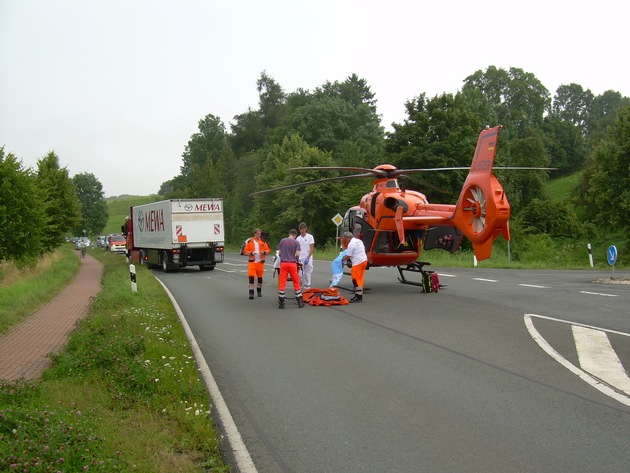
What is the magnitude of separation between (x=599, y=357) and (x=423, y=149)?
3822cm

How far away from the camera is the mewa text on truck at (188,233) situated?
28.2 m

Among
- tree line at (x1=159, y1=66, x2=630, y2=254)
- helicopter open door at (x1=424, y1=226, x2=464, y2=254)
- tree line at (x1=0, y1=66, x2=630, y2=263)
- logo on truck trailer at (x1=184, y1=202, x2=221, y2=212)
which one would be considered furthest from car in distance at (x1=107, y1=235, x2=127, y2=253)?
helicopter open door at (x1=424, y1=226, x2=464, y2=254)

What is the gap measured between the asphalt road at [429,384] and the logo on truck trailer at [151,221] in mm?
16767

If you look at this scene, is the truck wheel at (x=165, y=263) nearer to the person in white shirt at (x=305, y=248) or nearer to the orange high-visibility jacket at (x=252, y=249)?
the orange high-visibility jacket at (x=252, y=249)

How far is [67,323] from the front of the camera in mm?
12547

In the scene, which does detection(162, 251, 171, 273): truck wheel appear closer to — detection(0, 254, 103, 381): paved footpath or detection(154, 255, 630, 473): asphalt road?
detection(0, 254, 103, 381): paved footpath

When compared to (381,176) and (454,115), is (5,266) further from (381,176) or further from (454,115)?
(454,115)

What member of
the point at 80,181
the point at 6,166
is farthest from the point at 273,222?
the point at 80,181

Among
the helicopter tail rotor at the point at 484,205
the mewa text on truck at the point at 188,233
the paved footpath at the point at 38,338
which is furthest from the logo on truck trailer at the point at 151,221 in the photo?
the helicopter tail rotor at the point at 484,205

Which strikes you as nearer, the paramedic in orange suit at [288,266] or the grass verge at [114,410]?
the grass verge at [114,410]

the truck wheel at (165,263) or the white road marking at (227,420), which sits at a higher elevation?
the truck wheel at (165,263)

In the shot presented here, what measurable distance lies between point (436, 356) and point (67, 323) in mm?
7985

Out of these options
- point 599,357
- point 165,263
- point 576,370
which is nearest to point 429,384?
point 576,370

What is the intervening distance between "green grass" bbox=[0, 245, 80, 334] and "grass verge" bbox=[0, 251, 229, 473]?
4463 mm
